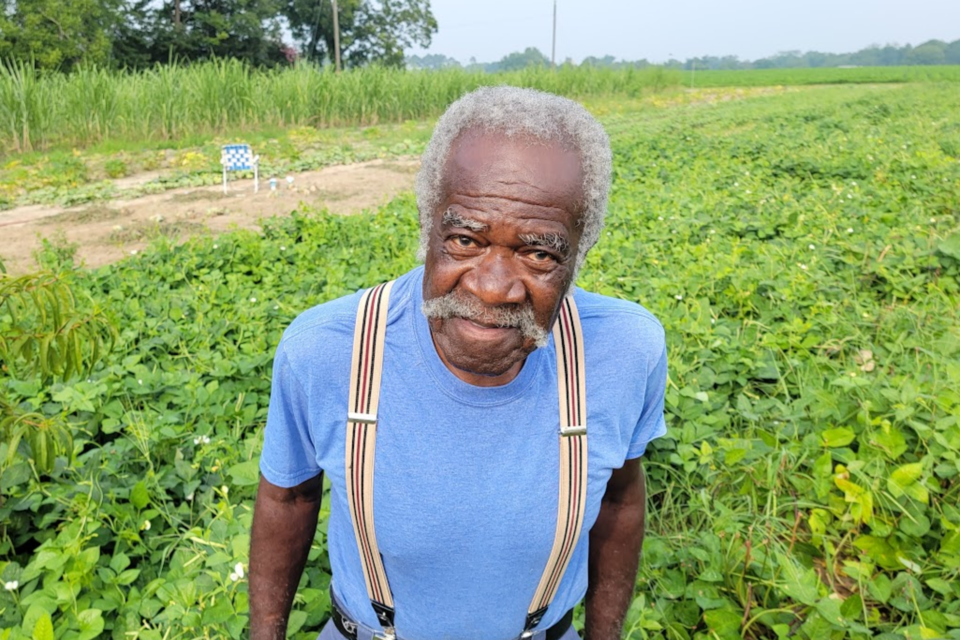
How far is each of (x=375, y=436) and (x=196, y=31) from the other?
32239 mm

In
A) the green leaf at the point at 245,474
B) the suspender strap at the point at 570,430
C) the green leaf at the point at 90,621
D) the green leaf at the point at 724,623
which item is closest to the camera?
the suspender strap at the point at 570,430

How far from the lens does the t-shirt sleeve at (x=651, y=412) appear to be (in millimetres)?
1304

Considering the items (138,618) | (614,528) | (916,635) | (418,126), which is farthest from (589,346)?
(418,126)

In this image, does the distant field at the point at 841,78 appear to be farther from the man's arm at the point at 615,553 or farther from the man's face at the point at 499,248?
the man's face at the point at 499,248

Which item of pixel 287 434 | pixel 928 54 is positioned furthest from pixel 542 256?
pixel 928 54

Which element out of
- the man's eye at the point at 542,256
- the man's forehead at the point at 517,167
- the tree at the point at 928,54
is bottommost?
the man's eye at the point at 542,256

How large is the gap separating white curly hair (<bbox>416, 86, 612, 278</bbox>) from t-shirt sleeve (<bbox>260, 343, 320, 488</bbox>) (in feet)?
1.09

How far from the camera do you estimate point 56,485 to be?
2359 millimetres

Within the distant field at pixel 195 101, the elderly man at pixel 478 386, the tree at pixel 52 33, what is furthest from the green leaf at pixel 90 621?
the tree at pixel 52 33

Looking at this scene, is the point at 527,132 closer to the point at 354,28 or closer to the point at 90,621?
the point at 90,621

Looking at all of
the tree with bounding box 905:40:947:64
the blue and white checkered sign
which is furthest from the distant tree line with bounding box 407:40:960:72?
the blue and white checkered sign

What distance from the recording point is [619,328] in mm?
1252

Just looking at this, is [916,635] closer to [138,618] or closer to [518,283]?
[518,283]

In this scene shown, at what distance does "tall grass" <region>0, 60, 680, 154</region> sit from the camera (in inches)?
465
